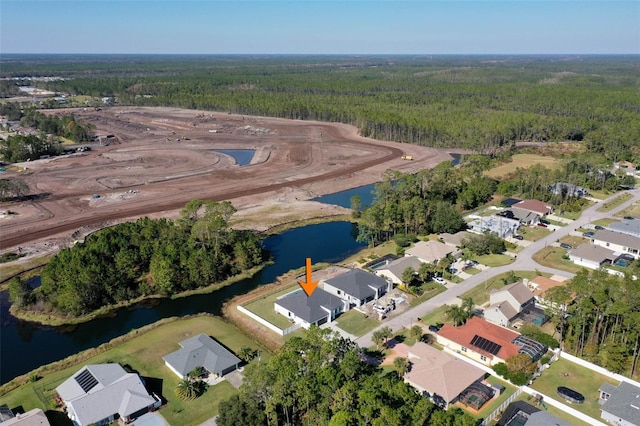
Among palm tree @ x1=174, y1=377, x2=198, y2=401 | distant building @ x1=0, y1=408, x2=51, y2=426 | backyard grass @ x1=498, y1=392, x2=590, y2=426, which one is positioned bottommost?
Result: backyard grass @ x1=498, y1=392, x2=590, y2=426

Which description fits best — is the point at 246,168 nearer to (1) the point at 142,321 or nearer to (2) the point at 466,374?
(1) the point at 142,321

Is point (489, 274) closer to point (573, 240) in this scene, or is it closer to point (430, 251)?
point (430, 251)

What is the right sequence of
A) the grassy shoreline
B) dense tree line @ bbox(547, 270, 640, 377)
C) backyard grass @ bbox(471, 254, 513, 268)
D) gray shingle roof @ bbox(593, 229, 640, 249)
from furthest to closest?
1. gray shingle roof @ bbox(593, 229, 640, 249)
2. backyard grass @ bbox(471, 254, 513, 268)
3. the grassy shoreline
4. dense tree line @ bbox(547, 270, 640, 377)

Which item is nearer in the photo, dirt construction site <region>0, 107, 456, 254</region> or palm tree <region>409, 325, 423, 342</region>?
palm tree <region>409, 325, 423, 342</region>

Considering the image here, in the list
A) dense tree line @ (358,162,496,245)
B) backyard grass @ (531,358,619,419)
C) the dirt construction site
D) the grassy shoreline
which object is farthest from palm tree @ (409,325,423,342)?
the dirt construction site

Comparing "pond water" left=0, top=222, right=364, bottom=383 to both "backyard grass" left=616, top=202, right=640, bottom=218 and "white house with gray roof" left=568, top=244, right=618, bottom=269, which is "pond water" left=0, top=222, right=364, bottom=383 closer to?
"white house with gray roof" left=568, top=244, right=618, bottom=269

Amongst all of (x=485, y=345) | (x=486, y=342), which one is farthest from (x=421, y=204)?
(x=485, y=345)

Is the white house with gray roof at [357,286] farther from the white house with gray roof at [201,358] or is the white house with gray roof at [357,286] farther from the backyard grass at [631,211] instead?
the backyard grass at [631,211]
